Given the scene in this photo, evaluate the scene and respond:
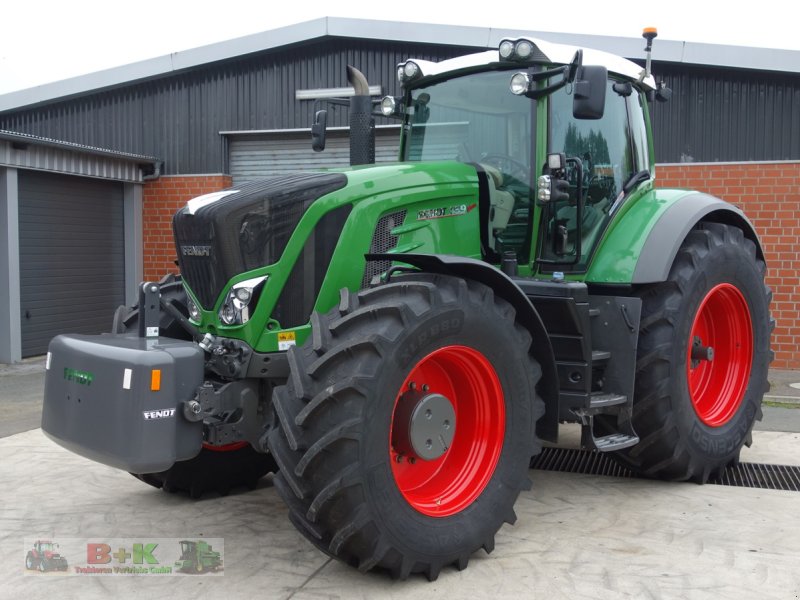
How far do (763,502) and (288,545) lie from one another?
2.78 metres

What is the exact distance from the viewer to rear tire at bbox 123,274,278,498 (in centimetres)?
493

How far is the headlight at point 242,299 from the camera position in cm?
403

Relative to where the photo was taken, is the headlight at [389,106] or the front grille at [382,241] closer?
the front grille at [382,241]

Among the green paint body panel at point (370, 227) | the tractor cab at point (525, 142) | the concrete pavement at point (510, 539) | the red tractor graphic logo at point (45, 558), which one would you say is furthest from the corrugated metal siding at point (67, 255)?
the green paint body panel at point (370, 227)

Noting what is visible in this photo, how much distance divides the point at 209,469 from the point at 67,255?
8.32m

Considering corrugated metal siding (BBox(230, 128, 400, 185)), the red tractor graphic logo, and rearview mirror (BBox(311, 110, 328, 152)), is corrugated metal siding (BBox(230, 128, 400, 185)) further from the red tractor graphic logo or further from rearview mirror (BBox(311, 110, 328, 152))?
the red tractor graphic logo

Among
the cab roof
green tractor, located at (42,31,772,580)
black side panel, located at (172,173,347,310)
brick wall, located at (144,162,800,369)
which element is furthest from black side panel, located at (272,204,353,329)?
brick wall, located at (144,162,800,369)

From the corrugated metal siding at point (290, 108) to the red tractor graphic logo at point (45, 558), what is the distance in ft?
28.5

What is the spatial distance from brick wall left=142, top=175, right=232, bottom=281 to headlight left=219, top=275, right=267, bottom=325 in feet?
29.8

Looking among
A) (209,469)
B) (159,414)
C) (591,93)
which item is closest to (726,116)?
(591,93)

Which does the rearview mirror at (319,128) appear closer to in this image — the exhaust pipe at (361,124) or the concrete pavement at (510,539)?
the exhaust pipe at (361,124)

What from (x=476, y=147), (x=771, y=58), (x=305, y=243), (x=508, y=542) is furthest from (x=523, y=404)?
(x=771, y=58)

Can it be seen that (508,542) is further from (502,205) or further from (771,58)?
(771,58)

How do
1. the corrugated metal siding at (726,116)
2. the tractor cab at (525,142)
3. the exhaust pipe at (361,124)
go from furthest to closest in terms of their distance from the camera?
1. the corrugated metal siding at (726,116)
2. the exhaust pipe at (361,124)
3. the tractor cab at (525,142)
